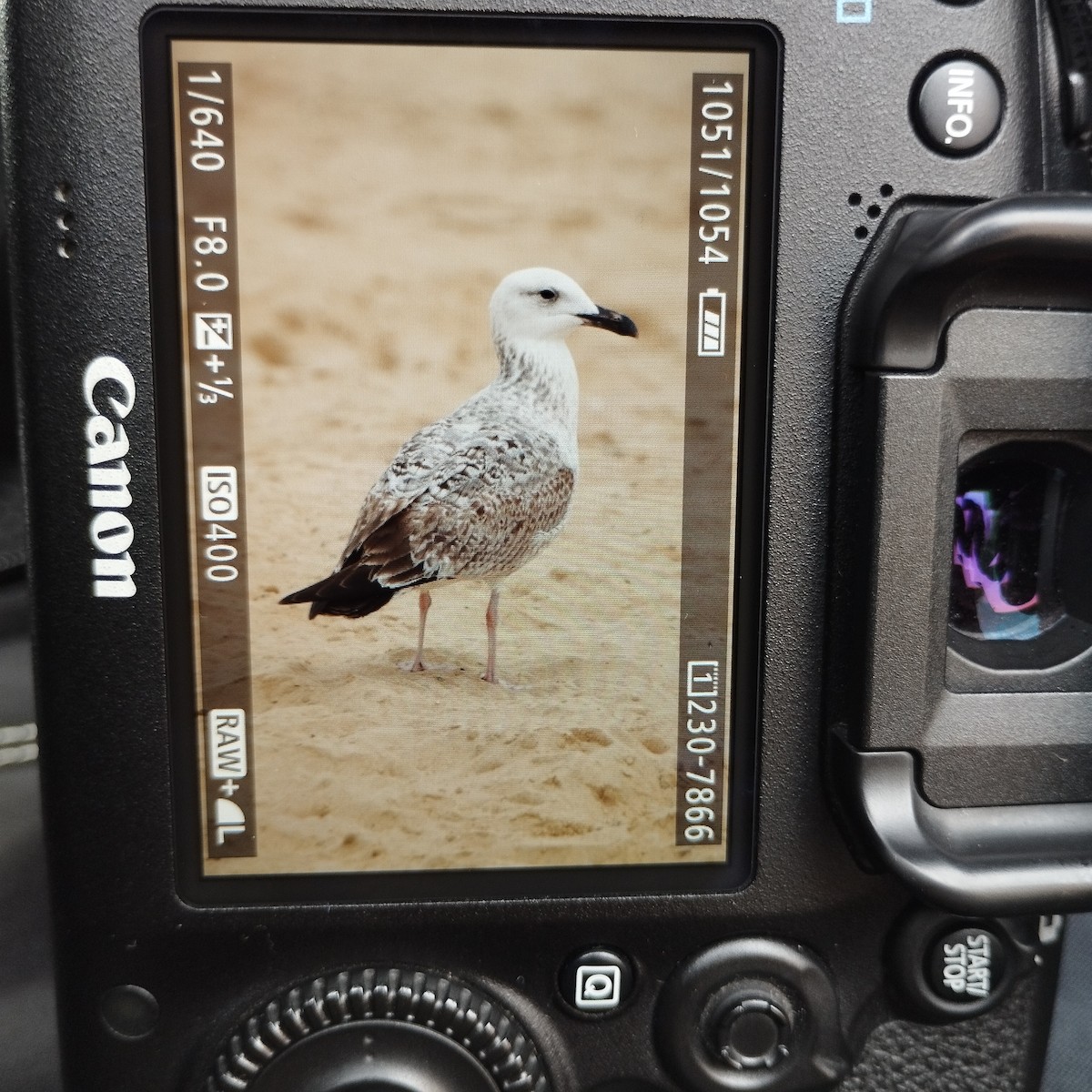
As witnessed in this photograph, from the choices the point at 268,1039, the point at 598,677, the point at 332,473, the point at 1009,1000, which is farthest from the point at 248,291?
the point at 1009,1000

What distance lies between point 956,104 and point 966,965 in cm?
39

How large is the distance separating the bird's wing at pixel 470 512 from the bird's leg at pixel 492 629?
0.4 inches

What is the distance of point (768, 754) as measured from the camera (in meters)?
0.47

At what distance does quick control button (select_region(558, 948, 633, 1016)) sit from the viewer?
18.7 inches

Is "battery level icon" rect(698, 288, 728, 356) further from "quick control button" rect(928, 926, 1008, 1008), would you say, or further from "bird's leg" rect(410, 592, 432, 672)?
"quick control button" rect(928, 926, 1008, 1008)

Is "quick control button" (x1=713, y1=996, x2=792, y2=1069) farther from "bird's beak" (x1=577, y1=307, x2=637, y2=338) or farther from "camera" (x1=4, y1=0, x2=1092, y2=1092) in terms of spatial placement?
"bird's beak" (x1=577, y1=307, x2=637, y2=338)

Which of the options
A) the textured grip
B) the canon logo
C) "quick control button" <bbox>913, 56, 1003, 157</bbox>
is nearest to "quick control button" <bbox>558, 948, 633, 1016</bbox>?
the textured grip

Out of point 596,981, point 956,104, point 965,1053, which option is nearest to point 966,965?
point 965,1053

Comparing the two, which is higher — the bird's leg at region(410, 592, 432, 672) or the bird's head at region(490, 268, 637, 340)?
the bird's head at region(490, 268, 637, 340)

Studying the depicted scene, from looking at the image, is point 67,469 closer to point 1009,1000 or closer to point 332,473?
point 332,473

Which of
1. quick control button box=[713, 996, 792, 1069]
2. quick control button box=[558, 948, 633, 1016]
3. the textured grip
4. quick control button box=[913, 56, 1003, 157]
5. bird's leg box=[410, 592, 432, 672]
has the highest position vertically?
quick control button box=[913, 56, 1003, 157]

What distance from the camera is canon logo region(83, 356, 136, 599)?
43 cm

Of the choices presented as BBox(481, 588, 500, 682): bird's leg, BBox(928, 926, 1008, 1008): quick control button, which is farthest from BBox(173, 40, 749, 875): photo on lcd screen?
BBox(928, 926, 1008, 1008): quick control button

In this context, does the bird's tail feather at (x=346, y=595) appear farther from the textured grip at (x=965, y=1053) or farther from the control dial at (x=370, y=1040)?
the textured grip at (x=965, y=1053)
